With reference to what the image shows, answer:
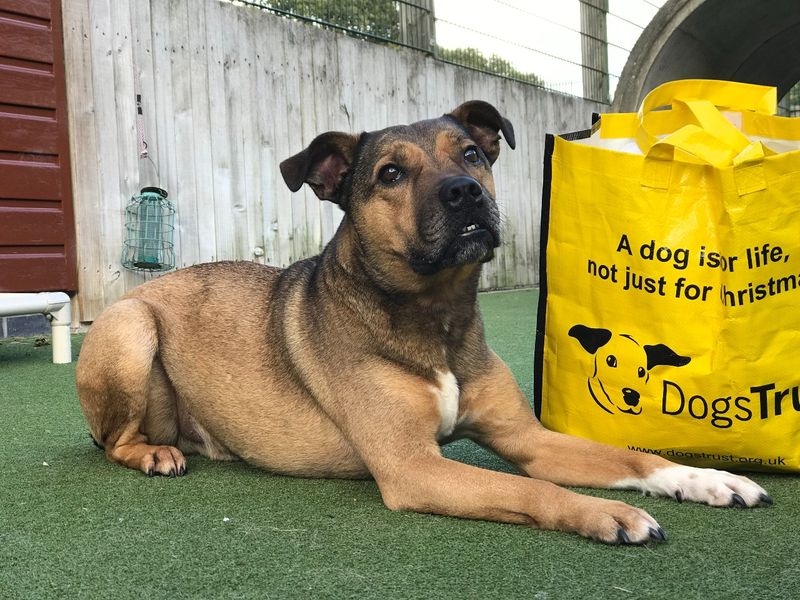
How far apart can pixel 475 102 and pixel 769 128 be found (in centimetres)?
99

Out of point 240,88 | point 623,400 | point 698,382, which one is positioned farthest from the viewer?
point 240,88

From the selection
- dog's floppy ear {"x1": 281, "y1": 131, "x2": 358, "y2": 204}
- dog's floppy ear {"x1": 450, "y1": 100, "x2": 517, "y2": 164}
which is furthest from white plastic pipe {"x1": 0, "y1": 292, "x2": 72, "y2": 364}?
dog's floppy ear {"x1": 450, "y1": 100, "x2": 517, "y2": 164}

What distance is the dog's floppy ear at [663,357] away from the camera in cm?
246

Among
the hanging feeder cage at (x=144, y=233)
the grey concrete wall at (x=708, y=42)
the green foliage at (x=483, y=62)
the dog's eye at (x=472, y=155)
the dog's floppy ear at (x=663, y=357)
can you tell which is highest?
the green foliage at (x=483, y=62)

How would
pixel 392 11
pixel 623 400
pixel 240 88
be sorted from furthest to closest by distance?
pixel 392 11, pixel 240 88, pixel 623 400

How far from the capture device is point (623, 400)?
8.49 feet

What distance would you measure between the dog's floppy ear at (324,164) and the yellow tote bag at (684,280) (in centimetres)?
74

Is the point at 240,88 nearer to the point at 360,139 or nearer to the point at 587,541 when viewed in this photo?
the point at 360,139

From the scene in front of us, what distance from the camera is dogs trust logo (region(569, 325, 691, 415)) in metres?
2.51

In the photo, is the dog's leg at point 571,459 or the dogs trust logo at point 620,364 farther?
the dogs trust logo at point 620,364

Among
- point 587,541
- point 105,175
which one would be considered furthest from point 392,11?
point 587,541

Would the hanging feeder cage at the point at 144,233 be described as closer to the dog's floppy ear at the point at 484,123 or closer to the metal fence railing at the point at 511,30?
the metal fence railing at the point at 511,30

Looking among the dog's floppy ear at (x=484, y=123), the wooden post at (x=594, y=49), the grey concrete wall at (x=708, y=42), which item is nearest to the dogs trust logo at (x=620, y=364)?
the dog's floppy ear at (x=484, y=123)

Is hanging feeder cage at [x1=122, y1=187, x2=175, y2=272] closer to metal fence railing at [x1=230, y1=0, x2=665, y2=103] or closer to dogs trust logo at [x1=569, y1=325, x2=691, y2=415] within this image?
metal fence railing at [x1=230, y1=0, x2=665, y2=103]
